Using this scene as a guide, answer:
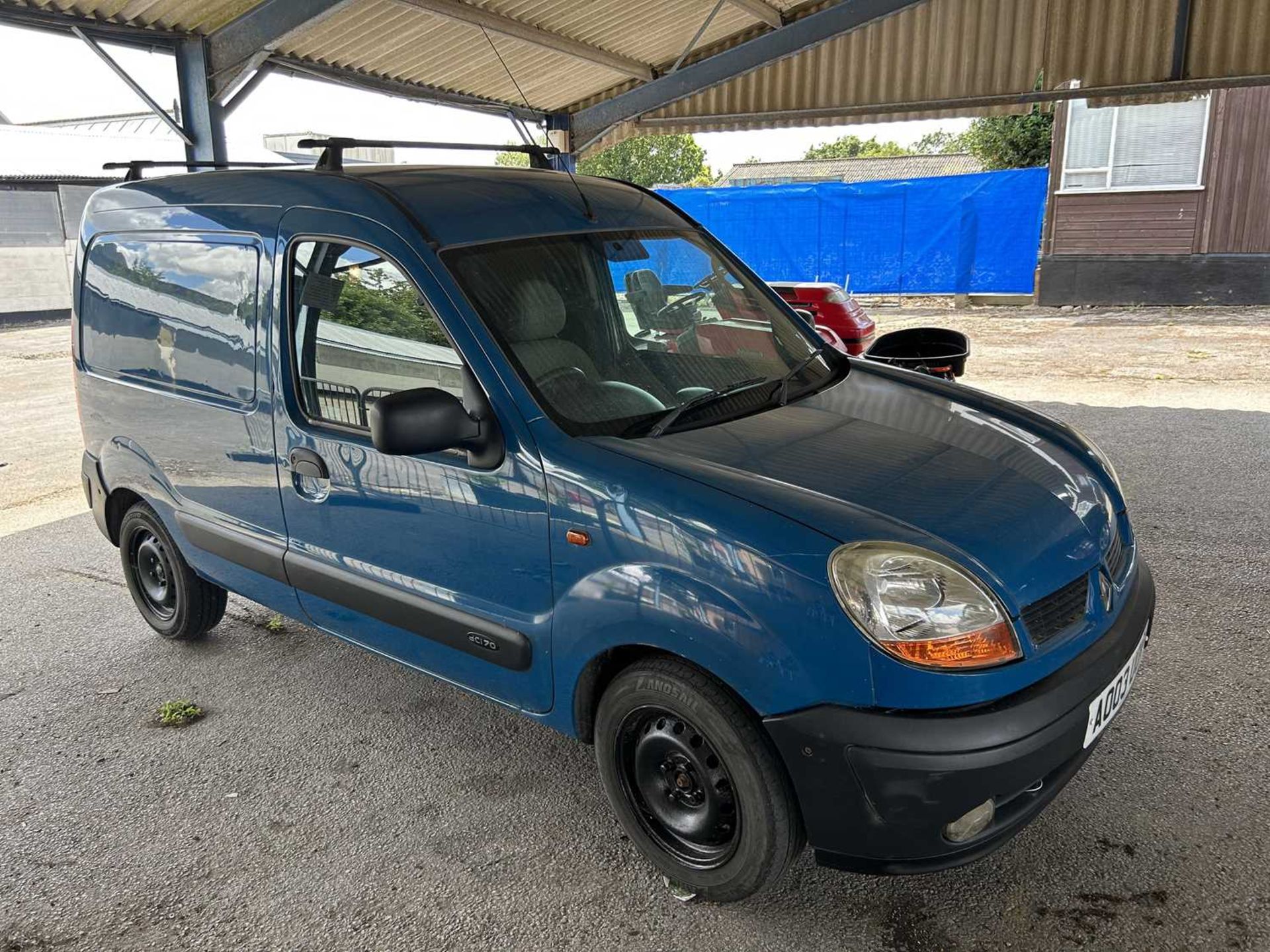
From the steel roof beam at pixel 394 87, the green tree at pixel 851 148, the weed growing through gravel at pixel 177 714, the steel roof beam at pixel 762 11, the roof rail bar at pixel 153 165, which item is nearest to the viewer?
the weed growing through gravel at pixel 177 714

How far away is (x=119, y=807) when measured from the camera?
129 inches

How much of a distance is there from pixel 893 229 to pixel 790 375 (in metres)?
17.6

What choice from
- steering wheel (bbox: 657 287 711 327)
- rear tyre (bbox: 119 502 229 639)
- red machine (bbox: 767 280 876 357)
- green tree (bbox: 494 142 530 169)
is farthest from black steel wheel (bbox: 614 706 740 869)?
red machine (bbox: 767 280 876 357)

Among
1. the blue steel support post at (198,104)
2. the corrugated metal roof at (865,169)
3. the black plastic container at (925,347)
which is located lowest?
the black plastic container at (925,347)

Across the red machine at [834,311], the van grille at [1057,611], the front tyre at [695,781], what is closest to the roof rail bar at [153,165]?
the front tyre at [695,781]

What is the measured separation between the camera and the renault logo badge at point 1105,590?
263 centimetres

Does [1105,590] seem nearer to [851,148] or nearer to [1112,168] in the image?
[1112,168]

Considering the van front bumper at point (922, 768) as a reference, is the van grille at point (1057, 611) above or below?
above

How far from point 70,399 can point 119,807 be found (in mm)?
9607

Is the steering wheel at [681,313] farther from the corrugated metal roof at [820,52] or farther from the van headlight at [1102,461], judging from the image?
the corrugated metal roof at [820,52]

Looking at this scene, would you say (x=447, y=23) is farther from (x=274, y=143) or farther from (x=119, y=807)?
(x=274, y=143)

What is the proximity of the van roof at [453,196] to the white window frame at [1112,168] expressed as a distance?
57.1ft

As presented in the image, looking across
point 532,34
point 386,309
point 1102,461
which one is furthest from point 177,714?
point 532,34

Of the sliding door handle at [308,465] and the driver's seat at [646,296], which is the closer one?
the sliding door handle at [308,465]
